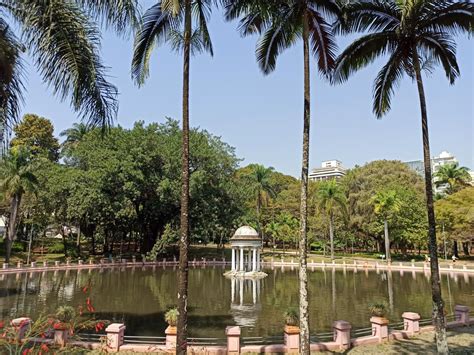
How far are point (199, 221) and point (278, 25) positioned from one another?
35.1 metres

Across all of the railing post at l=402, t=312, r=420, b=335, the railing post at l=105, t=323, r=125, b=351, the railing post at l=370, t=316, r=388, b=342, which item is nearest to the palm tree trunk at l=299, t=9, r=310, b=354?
the railing post at l=370, t=316, r=388, b=342

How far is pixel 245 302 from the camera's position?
2011 cm

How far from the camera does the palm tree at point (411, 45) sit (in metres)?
10.5

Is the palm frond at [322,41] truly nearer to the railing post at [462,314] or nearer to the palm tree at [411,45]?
the palm tree at [411,45]

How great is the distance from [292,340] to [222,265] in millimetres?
35454

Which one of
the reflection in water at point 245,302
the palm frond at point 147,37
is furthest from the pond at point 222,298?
the palm frond at point 147,37

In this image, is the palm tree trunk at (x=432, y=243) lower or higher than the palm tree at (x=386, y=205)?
lower

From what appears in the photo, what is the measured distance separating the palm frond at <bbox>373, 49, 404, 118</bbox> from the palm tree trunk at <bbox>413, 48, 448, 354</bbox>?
1188 mm

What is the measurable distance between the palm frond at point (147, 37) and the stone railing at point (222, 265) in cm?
2996

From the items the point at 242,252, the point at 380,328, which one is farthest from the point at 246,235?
the point at 380,328

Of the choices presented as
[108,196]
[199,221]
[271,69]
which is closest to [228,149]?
[199,221]

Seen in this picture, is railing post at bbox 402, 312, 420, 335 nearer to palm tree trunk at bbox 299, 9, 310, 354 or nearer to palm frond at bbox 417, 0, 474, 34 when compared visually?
palm tree trunk at bbox 299, 9, 310, 354

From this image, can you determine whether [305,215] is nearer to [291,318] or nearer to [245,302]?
[291,318]

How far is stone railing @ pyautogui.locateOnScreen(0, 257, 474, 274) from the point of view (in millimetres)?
35312
